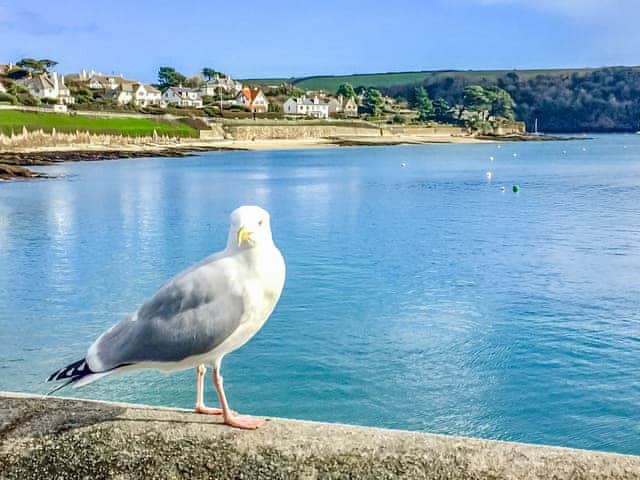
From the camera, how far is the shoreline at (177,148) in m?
64.9

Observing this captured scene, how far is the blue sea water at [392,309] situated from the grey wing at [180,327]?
7.03m

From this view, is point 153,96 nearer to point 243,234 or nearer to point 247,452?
point 243,234

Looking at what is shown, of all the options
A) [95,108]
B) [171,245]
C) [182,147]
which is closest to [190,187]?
[171,245]

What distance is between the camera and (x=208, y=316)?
3529 millimetres

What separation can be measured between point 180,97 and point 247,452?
138302 millimetres

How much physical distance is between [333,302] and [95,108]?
93.6 m

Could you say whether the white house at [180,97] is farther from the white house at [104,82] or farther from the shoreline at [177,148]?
the shoreline at [177,148]

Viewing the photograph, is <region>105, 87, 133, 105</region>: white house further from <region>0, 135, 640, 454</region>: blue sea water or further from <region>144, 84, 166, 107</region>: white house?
<region>0, 135, 640, 454</region>: blue sea water

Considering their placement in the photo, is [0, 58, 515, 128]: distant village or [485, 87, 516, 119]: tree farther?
[485, 87, 516, 119]: tree

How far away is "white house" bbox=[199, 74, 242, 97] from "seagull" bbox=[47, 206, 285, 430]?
150 metres

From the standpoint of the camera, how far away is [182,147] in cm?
9912

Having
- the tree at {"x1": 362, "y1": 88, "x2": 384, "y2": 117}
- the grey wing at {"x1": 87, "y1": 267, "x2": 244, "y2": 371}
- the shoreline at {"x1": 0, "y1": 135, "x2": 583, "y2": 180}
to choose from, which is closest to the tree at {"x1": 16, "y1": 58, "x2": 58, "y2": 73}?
the shoreline at {"x1": 0, "y1": 135, "x2": 583, "y2": 180}

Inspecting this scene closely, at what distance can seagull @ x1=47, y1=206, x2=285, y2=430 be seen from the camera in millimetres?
3445

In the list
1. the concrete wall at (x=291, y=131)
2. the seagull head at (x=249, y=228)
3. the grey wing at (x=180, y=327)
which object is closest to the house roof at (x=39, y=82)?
the concrete wall at (x=291, y=131)
